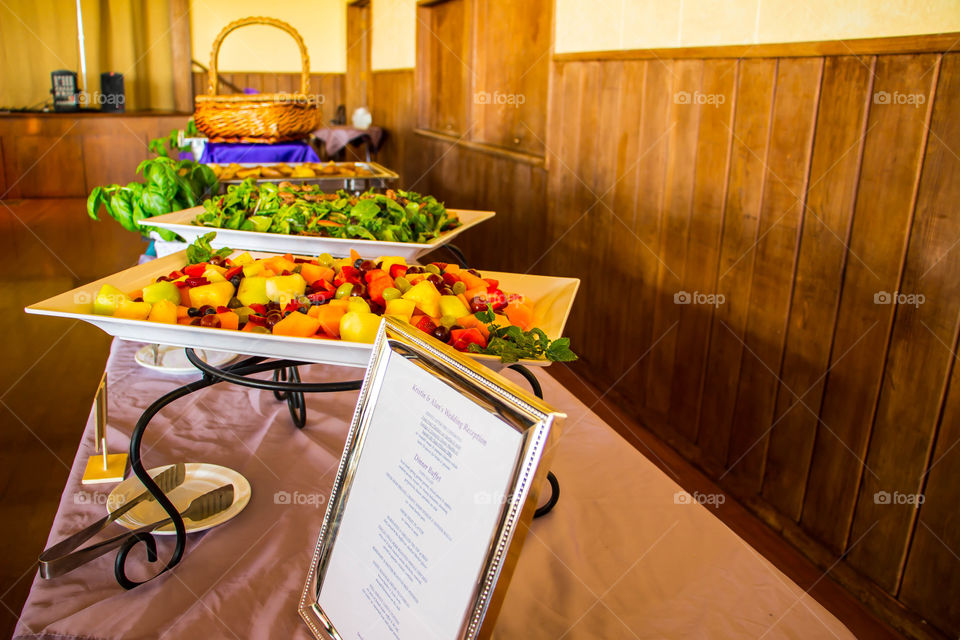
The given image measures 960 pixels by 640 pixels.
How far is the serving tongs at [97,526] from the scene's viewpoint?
63cm

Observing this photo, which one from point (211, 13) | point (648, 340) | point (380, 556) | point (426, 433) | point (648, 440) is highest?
point (211, 13)

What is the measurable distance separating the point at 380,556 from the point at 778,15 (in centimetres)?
167

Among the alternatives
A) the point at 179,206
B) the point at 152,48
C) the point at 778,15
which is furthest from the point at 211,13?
the point at 778,15

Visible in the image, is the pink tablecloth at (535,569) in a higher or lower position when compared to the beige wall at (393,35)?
lower

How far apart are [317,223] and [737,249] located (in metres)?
1.10

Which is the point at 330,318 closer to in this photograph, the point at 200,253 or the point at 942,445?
the point at 200,253

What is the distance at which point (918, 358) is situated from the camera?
142cm

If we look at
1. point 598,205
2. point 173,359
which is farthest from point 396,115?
point 173,359

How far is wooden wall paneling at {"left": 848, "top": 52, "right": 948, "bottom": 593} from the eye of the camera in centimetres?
134

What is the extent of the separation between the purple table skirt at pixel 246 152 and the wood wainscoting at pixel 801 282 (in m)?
1.30

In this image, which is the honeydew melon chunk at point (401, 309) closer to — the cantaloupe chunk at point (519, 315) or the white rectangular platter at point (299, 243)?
the cantaloupe chunk at point (519, 315)

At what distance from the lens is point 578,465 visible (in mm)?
898

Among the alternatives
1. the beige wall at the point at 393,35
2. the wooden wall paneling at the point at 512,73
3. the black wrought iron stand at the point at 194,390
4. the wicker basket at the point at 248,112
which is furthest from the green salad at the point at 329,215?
the beige wall at the point at 393,35

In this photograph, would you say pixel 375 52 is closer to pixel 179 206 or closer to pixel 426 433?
pixel 179 206
